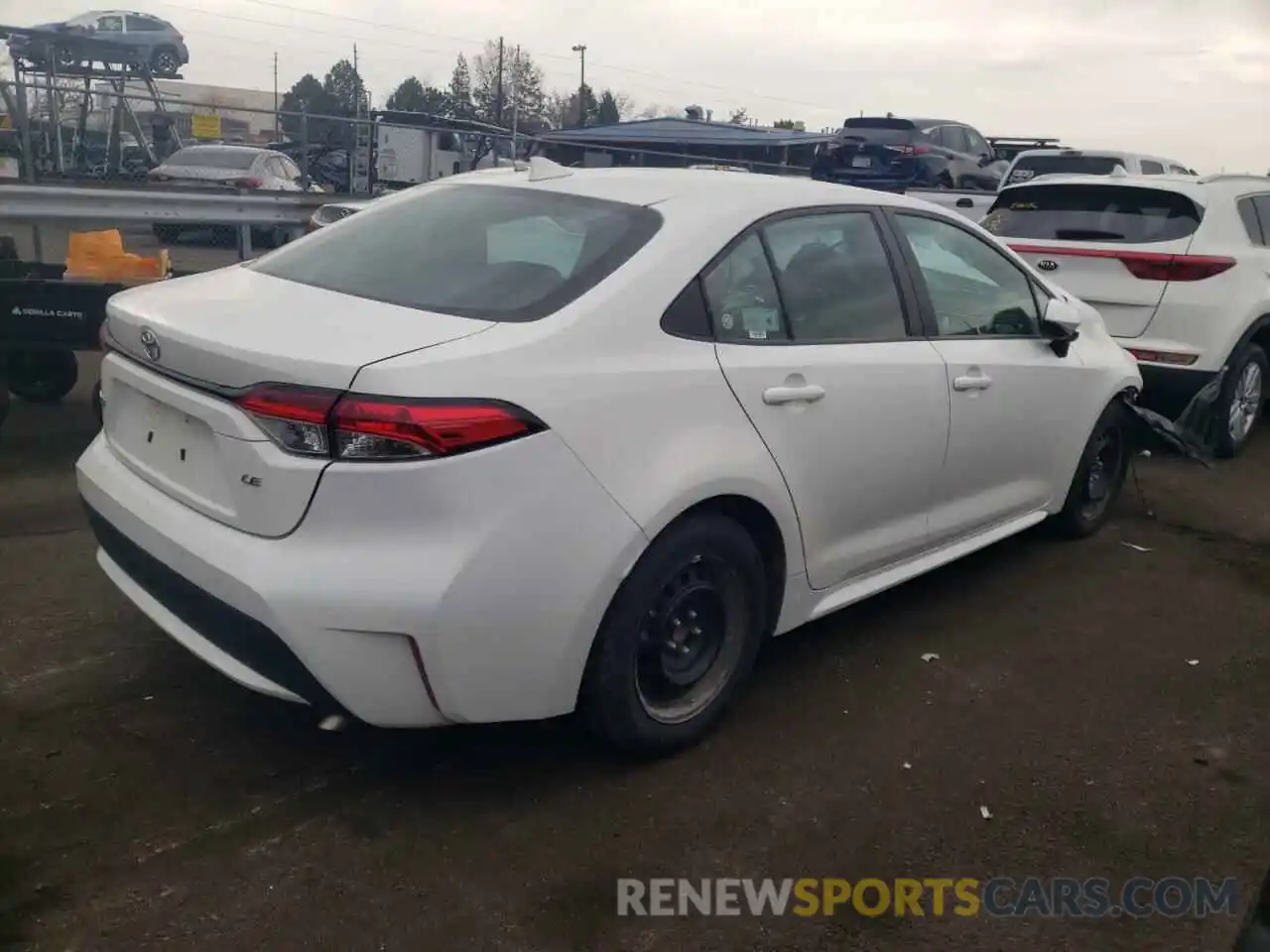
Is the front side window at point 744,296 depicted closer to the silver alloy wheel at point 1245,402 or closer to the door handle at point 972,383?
the door handle at point 972,383

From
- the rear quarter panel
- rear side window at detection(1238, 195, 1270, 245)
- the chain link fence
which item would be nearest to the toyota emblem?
the rear quarter panel

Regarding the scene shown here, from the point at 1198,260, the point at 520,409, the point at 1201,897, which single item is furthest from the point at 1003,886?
the point at 1198,260

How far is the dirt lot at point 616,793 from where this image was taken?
2.64 metres

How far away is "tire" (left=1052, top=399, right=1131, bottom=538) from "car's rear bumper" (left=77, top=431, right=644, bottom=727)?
3.05m

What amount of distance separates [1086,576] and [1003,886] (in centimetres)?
252

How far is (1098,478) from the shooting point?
548 centimetres

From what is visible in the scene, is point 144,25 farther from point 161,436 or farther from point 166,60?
point 161,436

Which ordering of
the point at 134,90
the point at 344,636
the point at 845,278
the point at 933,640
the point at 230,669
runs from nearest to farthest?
the point at 344,636
the point at 230,669
the point at 845,278
the point at 933,640
the point at 134,90

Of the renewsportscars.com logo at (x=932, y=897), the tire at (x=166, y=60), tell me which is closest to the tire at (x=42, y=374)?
the renewsportscars.com logo at (x=932, y=897)

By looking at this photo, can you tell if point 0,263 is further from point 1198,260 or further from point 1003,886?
point 1198,260

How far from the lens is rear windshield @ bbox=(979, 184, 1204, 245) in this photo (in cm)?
690

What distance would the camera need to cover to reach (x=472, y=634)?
8.82 feet

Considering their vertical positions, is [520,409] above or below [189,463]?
above

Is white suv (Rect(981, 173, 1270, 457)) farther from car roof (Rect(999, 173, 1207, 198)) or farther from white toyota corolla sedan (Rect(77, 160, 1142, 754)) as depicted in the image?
white toyota corolla sedan (Rect(77, 160, 1142, 754))
